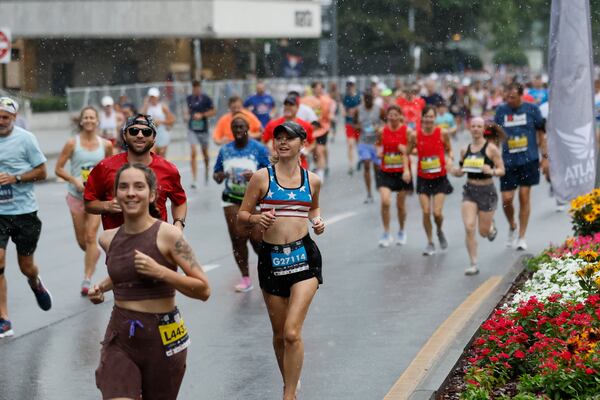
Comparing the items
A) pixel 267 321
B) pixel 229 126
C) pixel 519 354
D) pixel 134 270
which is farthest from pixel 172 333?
pixel 229 126

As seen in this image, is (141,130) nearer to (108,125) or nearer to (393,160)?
(393,160)

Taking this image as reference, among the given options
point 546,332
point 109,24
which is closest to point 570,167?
point 546,332

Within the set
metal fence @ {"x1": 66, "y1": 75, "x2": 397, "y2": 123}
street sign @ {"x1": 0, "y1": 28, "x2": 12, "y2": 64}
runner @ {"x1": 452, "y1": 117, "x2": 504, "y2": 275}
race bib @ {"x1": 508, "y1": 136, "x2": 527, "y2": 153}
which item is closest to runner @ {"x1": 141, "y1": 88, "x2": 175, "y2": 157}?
street sign @ {"x1": 0, "y1": 28, "x2": 12, "y2": 64}

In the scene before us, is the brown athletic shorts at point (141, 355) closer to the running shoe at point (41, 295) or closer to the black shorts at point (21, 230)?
the black shorts at point (21, 230)

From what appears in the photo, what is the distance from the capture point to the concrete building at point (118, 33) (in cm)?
4956

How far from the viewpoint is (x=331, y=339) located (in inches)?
381

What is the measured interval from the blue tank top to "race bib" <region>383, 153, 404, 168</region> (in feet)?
23.3

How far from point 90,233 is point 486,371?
539 centimetres

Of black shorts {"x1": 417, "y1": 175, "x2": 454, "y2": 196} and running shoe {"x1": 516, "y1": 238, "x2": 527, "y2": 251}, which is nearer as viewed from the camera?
black shorts {"x1": 417, "y1": 175, "x2": 454, "y2": 196}

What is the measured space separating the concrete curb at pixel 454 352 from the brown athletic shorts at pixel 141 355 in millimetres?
1705

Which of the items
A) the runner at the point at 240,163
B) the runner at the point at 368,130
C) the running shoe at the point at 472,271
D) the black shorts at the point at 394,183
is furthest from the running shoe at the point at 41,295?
the runner at the point at 368,130

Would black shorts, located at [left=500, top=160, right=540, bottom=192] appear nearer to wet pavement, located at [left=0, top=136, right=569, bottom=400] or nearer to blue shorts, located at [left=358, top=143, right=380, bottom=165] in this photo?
wet pavement, located at [left=0, top=136, right=569, bottom=400]

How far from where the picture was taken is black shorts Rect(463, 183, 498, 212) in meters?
13.0

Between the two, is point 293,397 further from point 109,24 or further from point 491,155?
point 109,24
